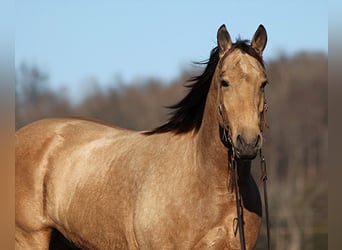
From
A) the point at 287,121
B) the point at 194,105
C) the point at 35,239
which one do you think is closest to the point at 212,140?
the point at 194,105

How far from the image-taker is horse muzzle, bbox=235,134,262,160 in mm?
3766

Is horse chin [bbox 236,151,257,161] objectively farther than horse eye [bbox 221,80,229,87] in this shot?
No

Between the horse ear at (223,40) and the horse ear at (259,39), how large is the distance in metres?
0.15

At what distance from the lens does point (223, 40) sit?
434 cm

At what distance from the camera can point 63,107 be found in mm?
31328

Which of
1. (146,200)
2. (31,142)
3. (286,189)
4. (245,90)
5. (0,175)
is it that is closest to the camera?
(0,175)

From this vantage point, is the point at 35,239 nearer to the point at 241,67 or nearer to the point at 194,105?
the point at 194,105

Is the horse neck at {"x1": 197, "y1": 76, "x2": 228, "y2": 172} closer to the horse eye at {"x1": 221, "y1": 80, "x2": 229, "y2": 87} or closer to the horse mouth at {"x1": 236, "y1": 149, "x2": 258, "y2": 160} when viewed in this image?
the horse eye at {"x1": 221, "y1": 80, "x2": 229, "y2": 87}

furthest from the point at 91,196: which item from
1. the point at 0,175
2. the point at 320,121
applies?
the point at 320,121

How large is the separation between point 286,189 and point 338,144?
1696 centimetres

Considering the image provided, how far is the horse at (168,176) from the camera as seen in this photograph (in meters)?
4.05

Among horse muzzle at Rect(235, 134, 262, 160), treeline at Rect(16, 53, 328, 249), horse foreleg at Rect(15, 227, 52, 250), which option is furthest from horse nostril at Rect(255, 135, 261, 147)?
treeline at Rect(16, 53, 328, 249)

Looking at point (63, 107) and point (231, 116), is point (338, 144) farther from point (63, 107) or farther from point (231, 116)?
point (63, 107)

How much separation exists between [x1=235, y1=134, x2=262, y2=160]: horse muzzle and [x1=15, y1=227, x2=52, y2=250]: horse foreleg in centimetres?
265
